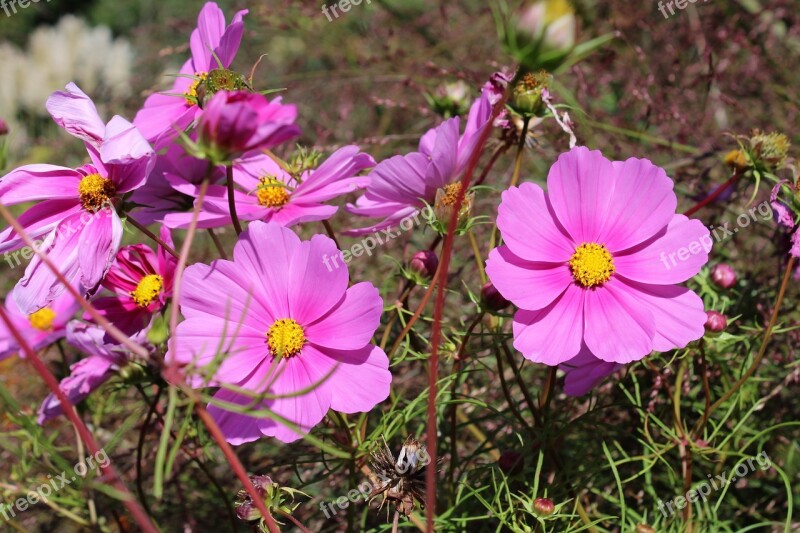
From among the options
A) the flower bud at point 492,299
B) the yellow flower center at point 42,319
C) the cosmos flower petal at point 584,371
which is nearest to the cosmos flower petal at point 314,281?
the flower bud at point 492,299

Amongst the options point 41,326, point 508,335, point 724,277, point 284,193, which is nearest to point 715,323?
point 724,277

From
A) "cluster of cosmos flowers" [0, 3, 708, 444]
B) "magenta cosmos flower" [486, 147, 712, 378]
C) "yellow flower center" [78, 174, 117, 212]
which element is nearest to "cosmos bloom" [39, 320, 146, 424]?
"cluster of cosmos flowers" [0, 3, 708, 444]

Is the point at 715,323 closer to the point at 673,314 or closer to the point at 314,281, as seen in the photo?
the point at 673,314

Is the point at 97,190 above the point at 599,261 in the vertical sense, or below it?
above

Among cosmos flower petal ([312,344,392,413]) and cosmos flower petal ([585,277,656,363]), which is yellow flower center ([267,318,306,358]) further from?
cosmos flower petal ([585,277,656,363])

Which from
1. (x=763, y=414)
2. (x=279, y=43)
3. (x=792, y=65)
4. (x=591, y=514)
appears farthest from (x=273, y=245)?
(x=279, y=43)

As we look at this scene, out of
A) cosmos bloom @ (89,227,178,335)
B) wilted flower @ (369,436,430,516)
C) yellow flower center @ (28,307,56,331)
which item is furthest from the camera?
yellow flower center @ (28,307,56,331)
